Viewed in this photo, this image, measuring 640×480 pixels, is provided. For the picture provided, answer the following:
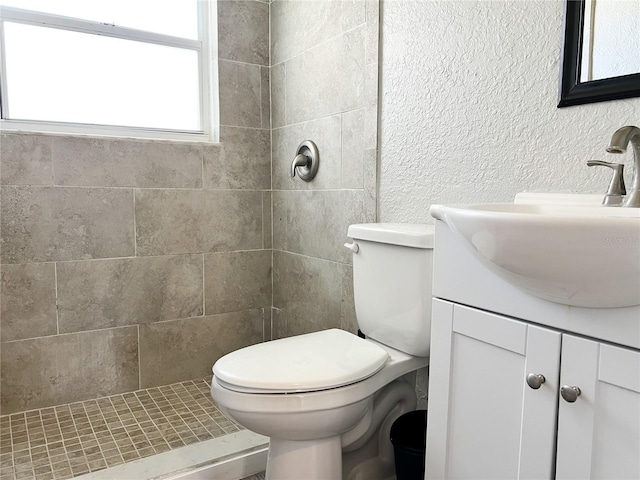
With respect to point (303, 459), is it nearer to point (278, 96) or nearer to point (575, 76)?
point (575, 76)

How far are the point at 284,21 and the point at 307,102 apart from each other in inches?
18.3

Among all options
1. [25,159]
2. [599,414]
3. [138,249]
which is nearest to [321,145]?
[138,249]

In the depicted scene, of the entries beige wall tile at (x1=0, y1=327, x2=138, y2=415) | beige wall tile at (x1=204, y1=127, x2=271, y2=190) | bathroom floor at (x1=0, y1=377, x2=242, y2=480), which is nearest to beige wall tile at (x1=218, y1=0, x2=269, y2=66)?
beige wall tile at (x1=204, y1=127, x2=271, y2=190)

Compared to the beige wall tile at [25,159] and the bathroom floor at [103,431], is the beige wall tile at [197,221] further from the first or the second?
the bathroom floor at [103,431]

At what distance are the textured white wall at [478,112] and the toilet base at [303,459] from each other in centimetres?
79

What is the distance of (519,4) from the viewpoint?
129cm

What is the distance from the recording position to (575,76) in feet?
3.86

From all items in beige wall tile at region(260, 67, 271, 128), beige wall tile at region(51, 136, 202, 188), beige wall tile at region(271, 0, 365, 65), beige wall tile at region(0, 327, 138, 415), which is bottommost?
beige wall tile at region(0, 327, 138, 415)

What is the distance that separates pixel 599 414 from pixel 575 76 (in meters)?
0.79

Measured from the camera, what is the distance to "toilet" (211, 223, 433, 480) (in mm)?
1229

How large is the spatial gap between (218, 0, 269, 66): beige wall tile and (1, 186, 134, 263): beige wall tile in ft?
2.78

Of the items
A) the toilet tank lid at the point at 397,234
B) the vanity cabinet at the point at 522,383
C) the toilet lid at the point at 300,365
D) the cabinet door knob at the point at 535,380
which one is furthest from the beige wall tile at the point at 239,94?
the cabinet door knob at the point at 535,380

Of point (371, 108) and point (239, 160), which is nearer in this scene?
point (371, 108)

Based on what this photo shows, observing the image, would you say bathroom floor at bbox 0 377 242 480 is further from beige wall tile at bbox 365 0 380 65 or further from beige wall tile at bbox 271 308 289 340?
beige wall tile at bbox 365 0 380 65
